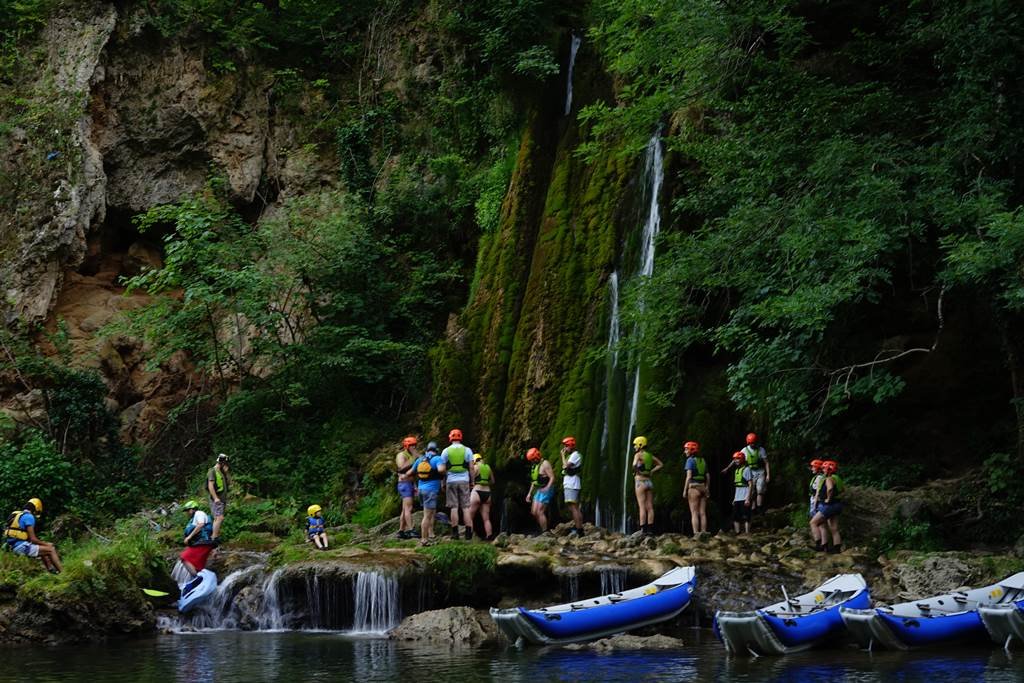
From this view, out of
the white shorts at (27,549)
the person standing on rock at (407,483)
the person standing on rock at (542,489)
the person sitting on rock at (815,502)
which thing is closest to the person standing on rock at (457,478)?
the person standing on rock at (407,483)

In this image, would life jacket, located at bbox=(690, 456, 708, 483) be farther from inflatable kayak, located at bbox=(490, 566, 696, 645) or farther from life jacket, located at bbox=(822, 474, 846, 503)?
inflatable kayak, located at bbox=(490, 566, 696, 645)

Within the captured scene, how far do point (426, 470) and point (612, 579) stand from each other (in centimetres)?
355

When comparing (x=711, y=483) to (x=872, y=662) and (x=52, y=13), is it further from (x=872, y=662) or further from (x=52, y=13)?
(x=52, y=13)

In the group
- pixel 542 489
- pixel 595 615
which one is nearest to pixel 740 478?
pixel 542 489

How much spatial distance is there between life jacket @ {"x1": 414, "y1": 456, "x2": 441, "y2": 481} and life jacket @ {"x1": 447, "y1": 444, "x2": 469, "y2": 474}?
0.28 metres

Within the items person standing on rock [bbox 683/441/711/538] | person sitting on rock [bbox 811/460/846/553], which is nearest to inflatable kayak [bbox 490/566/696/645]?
person sitting on rock [bbox 811/460/846/553]

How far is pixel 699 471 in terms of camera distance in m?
17.6

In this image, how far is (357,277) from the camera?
1033 inches

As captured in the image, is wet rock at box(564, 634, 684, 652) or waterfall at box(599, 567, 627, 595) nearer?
wet rock at box(564, 634, 684, 652)

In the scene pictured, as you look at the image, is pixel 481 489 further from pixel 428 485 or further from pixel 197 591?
pixel 197 591

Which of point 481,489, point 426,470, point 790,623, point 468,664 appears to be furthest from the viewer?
point 481,489

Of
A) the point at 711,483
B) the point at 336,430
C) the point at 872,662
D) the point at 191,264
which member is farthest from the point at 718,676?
the point at 191,264

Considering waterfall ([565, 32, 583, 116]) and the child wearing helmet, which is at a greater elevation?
waterfall ([565, 32, 583, 116])

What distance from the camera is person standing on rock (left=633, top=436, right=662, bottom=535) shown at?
17.6 metres
